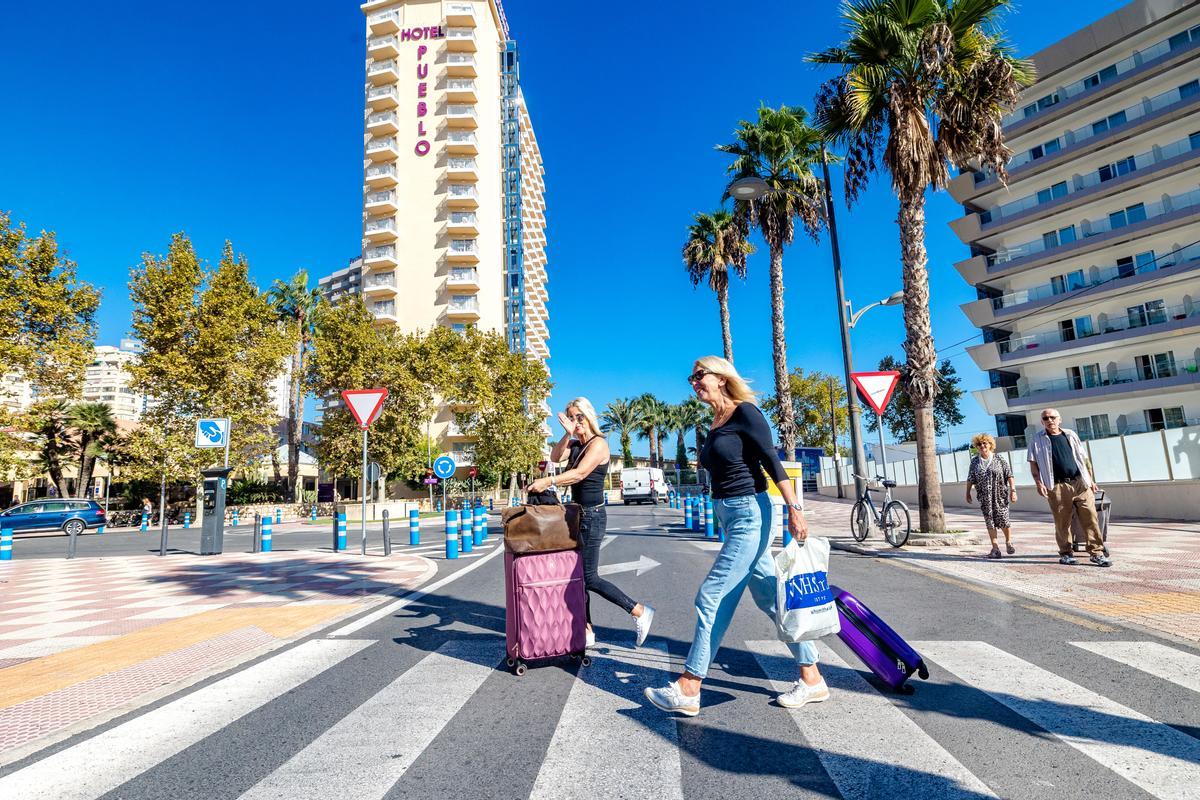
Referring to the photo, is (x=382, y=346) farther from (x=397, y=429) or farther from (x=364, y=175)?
(x=364, y=175)

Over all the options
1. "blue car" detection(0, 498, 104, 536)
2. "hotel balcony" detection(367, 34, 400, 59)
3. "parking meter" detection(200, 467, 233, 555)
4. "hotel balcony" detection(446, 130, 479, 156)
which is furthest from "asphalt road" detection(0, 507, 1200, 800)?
"hotel balcony" detection(367, 34, 400, 59)

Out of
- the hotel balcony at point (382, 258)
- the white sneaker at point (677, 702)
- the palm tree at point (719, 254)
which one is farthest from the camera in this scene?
the hotel balcony at point (382, 258)

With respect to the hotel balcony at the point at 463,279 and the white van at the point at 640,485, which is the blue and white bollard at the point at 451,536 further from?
the hotel balcony at the point at 463,279

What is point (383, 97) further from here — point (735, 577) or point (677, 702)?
point (677, 702)

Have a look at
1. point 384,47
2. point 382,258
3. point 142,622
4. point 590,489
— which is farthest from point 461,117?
point 590,489

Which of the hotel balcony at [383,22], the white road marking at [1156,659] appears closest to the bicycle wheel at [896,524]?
the white road marking at [1156,659]

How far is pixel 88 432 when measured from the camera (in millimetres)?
36562

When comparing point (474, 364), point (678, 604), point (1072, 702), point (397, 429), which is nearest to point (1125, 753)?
point (1072, 702)

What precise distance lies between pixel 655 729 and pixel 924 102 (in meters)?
12.8

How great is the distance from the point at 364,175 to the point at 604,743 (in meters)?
64.9

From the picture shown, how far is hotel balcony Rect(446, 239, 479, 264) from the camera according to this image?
55688 millimetres

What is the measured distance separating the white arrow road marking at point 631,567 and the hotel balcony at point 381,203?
180 ft

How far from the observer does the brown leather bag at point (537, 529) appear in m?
4.07

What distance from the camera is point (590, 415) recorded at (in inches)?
191
